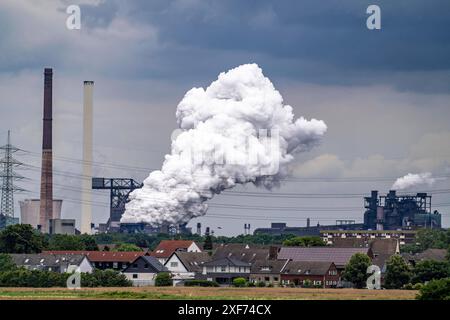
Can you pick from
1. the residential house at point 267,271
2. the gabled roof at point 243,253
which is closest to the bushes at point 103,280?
the residential house at point 267,271

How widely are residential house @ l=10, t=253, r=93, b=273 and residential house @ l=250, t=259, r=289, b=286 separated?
61.3ft

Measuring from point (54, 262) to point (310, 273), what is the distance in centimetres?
2797

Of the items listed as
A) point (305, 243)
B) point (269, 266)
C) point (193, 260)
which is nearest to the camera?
point (269, 266)

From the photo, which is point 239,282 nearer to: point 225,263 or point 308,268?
point 308,268

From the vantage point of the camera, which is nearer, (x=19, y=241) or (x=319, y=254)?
(x=319, y=254)

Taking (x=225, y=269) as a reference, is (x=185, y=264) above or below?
above

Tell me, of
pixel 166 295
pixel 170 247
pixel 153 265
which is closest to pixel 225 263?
pixel 153 265

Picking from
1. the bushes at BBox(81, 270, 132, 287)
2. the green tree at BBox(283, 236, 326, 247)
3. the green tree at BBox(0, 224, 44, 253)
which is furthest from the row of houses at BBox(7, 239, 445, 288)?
the bushes at BBox(81, 270, 132, 287)

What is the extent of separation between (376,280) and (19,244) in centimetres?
4759

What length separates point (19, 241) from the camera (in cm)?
14725

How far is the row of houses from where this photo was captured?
432 feet

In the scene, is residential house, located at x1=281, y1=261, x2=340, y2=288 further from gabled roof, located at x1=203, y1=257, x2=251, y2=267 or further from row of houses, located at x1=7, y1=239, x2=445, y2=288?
gabled roof, located at x1=203, y1=257, x2=251, y2=267

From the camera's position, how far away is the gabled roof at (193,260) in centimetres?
14762
